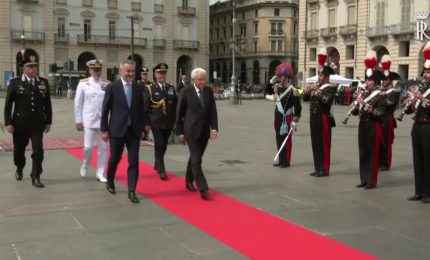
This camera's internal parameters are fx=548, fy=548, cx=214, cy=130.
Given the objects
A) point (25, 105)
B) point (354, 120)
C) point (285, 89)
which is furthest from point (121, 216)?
→ point (354, 120)

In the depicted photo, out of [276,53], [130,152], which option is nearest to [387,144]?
[130,152]

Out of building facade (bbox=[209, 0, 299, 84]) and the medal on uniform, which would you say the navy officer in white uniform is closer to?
the medal on uniform

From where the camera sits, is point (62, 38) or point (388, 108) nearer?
point (388, 108)

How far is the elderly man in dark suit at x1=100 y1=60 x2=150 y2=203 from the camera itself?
7.08 meters

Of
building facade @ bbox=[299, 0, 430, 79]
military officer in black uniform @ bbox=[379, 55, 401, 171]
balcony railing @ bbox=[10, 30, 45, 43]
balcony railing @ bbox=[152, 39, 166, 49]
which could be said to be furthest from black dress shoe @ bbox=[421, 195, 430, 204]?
balcony railing @ bbox=[152, 39, 166, 49]

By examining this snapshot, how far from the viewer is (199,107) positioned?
24.0 ft

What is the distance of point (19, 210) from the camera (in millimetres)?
6555

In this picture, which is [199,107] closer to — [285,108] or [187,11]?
[285,108]

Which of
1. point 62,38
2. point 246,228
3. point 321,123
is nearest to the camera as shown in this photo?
point 246,228

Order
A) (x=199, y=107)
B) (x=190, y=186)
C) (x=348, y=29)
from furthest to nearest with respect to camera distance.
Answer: (x=348, y=29) < (x=190, y=186) < (x=199, y=107)

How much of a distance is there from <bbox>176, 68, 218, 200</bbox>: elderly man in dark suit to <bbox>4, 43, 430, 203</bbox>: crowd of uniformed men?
1 centimetres

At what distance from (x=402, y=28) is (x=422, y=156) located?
44152 millimetres

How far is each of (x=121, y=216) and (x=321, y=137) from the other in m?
4.04

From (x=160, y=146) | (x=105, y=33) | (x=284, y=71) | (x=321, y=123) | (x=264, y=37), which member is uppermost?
(x=264, y=37)
